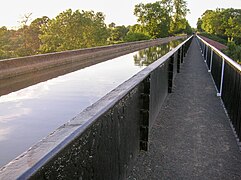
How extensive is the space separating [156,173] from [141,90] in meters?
1.15

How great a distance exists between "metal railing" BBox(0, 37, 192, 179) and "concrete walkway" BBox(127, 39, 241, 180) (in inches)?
15.0

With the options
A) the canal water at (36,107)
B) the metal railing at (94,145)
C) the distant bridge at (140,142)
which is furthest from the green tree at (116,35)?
the metal railing at (94,145)

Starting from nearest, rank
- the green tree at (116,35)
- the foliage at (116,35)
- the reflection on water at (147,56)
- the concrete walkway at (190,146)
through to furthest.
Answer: the concrete walkway at (190,146), the reflection on water at (147,56), the foliage at (116,35), the green tree at (116,35)

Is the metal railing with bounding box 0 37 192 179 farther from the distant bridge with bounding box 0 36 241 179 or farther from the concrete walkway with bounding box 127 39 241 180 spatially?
the concrete walkway with bounding box 127 39 241 180

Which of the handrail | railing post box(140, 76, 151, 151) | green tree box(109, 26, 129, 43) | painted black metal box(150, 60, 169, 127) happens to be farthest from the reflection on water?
green tree box(109, 26, 129, 43)

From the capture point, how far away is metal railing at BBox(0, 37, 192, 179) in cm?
135

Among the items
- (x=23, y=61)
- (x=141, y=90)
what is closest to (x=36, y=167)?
(x=141, y=90)

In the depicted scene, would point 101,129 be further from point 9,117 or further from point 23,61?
point 23,61

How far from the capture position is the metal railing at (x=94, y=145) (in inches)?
53.3

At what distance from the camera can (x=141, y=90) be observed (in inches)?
164

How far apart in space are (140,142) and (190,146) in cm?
93

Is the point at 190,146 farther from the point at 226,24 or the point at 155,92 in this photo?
the point at 226,24

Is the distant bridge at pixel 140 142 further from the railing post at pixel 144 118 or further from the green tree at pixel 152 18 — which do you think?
the green tree at pixel 152 18

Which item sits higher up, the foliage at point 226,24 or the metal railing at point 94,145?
the foliage at point 226,24
